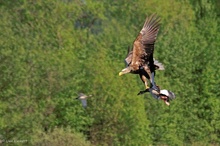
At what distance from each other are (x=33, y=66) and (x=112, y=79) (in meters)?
4.61

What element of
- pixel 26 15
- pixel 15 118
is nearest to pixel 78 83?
pixel 15 118

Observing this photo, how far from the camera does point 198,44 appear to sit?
6219 centimetres

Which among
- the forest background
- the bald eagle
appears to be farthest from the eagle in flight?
the forest background

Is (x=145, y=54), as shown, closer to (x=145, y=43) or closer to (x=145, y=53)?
(x=145, y=53)

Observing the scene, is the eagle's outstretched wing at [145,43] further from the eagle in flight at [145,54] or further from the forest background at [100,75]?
the forest background at [100,75]

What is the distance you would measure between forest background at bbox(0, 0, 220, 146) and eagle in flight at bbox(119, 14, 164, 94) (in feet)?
64.4

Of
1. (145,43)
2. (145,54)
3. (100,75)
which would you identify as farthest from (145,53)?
(100,75)

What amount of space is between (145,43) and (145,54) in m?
0.27

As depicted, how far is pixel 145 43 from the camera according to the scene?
2391cm

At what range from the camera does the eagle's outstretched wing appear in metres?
23.8

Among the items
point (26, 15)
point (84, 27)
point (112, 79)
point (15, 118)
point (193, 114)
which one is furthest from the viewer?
point (84, 27)

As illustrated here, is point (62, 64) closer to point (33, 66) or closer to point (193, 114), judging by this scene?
point (33, 66)

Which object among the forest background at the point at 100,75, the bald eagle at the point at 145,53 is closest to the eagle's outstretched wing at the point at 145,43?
the bald eagle at the point at 145,53

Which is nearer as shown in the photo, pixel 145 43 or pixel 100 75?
pixel 145 43
